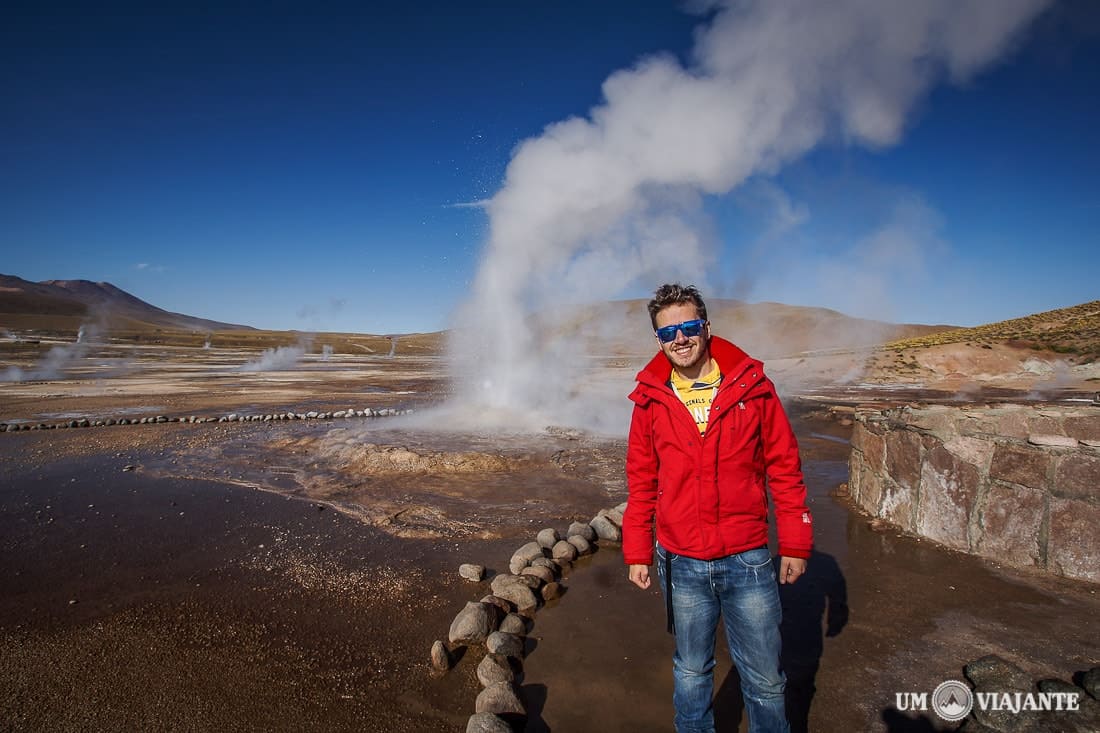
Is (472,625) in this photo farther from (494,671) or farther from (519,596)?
(519,596)

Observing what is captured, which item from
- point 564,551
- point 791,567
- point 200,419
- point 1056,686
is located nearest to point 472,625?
point 564,551

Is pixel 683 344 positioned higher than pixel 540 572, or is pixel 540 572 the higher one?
pixel 683 344

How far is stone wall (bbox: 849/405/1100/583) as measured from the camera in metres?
4.62

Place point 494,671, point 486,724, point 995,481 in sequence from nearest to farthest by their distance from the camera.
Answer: point 486,724
point 494,671
point 995,481

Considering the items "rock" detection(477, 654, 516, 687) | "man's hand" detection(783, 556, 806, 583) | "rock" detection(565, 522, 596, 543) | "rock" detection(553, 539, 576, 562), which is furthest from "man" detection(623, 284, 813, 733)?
"rock" detection(565, 522, 596, 543)

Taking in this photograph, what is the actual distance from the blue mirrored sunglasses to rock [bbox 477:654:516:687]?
2.56 meters

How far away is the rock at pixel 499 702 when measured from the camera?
312 centimetres

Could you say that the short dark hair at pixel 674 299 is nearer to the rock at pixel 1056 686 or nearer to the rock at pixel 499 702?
the rock at pixel 499 702

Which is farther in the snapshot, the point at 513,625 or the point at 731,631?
the point at 513,625

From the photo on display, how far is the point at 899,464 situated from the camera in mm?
6016

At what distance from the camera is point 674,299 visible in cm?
252

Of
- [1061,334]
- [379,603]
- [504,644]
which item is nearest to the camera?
[504,644]

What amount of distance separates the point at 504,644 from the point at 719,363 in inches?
105

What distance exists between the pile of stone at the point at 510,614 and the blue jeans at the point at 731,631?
117cm
